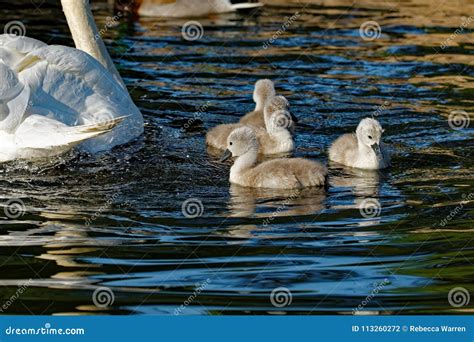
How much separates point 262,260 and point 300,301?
2.58 ft

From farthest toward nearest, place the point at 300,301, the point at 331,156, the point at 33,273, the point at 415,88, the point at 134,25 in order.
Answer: the point at 134,25 < the point at 415,88 < the point at 331,156 < the point at 33,273 < the point at 300,301

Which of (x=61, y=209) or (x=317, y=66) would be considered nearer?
(x=61, y=209)

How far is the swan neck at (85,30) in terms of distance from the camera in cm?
1128

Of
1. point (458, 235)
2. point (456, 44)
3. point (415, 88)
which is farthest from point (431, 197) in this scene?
point (456, 44)

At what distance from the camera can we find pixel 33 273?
282 inches

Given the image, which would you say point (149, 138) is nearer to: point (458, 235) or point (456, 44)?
point (458, 235)

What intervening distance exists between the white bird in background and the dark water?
2577 millimetres

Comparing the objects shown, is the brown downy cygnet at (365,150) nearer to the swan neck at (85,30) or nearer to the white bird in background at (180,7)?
the swan neck at (85,30)

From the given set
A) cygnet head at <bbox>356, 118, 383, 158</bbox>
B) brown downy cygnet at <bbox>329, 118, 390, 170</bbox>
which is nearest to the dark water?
brown downy cygnet at <bbox>329, 118, 390, 170</bbox>

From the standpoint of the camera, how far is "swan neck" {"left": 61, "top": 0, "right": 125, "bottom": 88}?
11281 millimetres

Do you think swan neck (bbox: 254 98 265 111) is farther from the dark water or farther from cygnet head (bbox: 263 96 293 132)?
cygnet head (bbox: 263 96 293 132)

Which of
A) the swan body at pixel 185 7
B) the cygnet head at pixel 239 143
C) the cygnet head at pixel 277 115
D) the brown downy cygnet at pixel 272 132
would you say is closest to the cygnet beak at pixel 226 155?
the cygnet head at pixel 239 143

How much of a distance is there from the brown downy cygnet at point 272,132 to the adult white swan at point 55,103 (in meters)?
0.78

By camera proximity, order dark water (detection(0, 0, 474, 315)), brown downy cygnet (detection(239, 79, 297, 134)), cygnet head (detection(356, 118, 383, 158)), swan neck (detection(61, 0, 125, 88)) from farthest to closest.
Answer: brown downy cygnet (detection(239, 79, 297, 134)) < swan neck (detection(61, 0, 125, 88)) < cygnet head (detection(356, 118, 383, 158)) < dark water (detection(0, 0, 474, 315))
